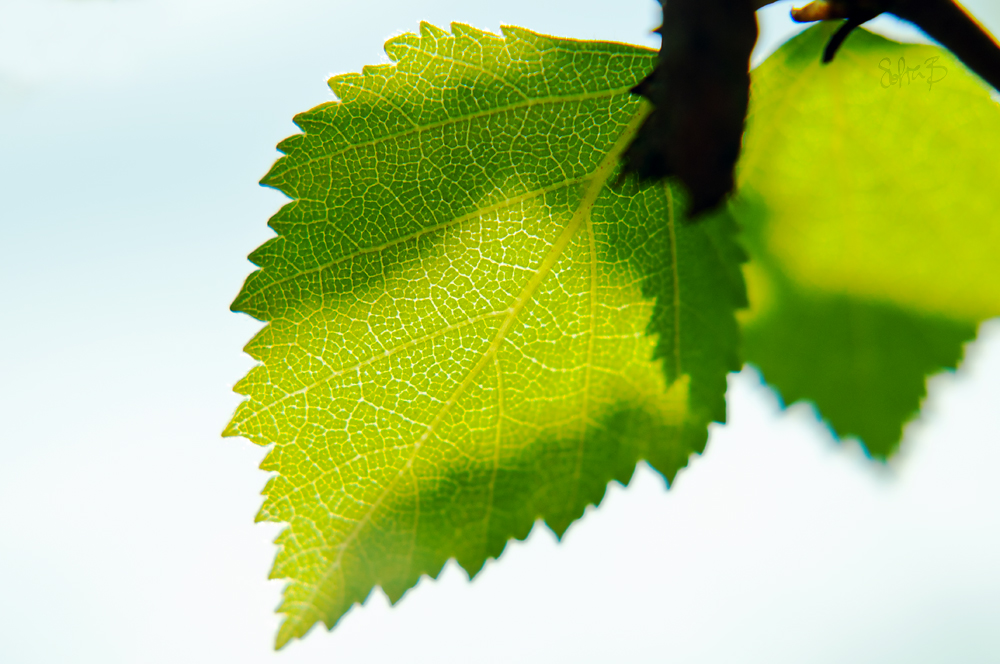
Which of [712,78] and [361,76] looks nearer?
[712,78]

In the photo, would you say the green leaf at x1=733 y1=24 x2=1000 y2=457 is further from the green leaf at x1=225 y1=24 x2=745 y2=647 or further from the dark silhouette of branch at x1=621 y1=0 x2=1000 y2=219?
the dark silhouette of branch at x1=621 y1=0 x2=1000 y2=219

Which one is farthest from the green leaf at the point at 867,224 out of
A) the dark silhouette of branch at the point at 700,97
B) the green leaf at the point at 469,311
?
the dark silhouette of branch at the point at 700,97

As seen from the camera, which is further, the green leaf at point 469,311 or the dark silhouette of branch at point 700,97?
the green leaf at point 469,311

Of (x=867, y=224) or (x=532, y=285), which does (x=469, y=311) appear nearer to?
(x=532, y=285)

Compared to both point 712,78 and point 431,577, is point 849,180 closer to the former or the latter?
point 712,78

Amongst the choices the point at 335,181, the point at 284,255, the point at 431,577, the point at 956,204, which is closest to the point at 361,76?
the point at 335,181

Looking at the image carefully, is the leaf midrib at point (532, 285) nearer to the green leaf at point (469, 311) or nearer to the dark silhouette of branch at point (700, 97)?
the green leaf at point (469, 311)

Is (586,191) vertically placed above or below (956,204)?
above

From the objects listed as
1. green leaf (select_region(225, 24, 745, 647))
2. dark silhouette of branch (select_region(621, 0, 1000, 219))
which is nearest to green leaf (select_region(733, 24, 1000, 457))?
green leaf (select_region(225, 24, 745, 647))
